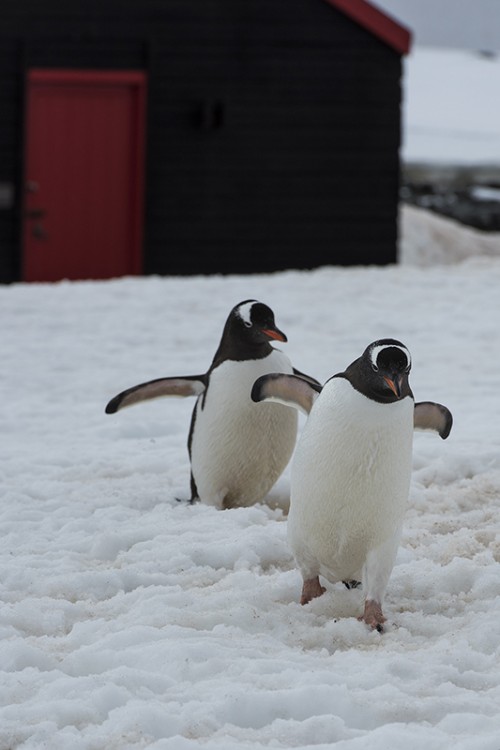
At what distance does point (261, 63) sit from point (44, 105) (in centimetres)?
209

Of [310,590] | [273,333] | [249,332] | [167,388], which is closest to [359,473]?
[310,590]

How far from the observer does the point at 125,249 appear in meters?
13.8

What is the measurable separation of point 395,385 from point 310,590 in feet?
2.68

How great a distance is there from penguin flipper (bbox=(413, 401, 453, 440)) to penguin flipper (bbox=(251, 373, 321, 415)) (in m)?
0.34

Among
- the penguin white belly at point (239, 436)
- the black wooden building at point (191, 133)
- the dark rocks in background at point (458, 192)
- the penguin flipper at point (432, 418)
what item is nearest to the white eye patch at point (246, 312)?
the penguin white belly at point (239, 436)

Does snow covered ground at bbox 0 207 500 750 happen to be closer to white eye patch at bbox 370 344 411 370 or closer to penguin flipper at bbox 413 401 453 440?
penguin flipper at bbox 413 401 453 440

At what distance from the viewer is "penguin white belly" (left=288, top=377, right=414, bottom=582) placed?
4.17m

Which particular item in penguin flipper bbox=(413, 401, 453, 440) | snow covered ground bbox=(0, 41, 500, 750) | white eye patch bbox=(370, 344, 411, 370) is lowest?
snow covered ground bbox=(0, 41, 500, 750)

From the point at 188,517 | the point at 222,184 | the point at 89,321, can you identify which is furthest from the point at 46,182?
the point at 188,517

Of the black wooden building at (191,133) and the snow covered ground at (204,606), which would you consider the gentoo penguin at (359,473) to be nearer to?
the snow covered ground at (204,606)

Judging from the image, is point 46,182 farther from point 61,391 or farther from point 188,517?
point 188,517

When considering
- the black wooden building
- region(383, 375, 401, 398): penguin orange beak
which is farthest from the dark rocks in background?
region(383, 375, 401, 398): penguin orange beak

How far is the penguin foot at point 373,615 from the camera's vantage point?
13.8 ft

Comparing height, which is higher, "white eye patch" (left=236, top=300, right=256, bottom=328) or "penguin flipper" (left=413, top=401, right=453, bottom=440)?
"white eye patch" (left=236, top=300, right=256, bottom=328)
